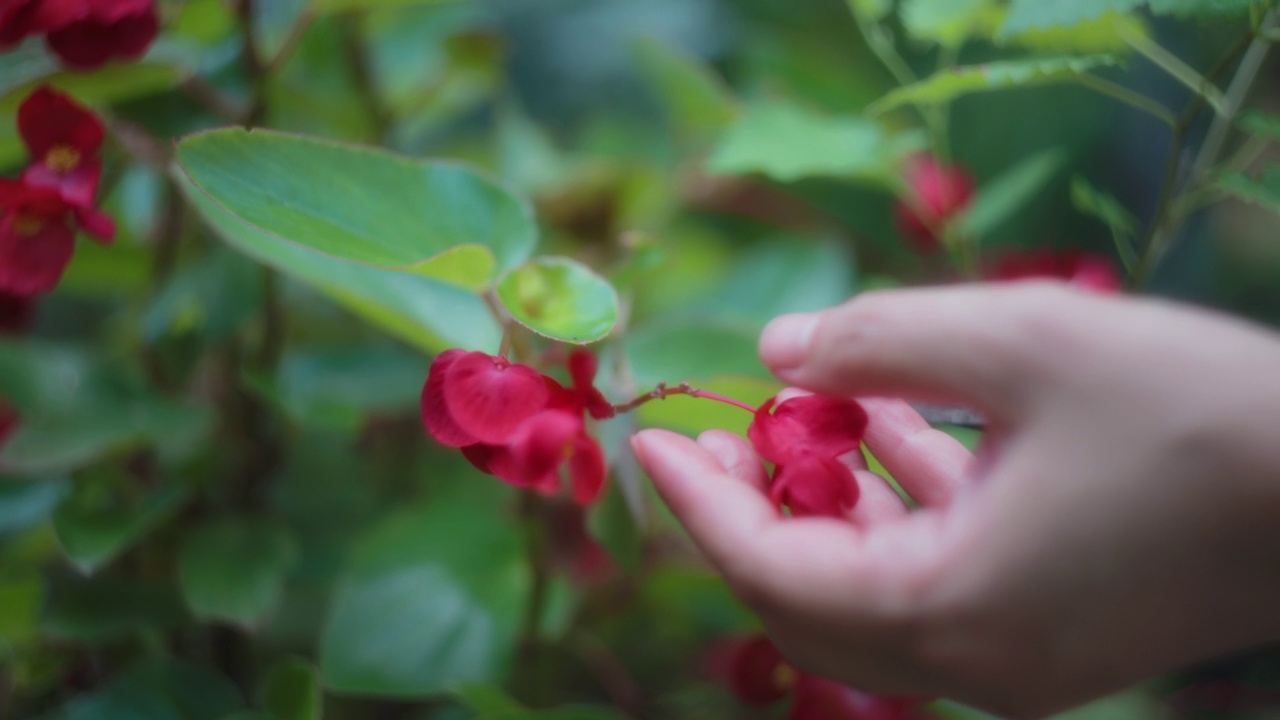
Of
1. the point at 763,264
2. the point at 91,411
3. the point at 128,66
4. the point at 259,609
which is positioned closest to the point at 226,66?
the point at 128,66

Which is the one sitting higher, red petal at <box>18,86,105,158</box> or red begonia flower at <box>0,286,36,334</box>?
red petal at <box>18,86,105,158</box>

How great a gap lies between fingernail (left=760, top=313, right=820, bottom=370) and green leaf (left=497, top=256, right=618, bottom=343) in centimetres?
7

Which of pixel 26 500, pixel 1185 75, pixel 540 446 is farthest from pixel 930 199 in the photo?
pixel 26 500

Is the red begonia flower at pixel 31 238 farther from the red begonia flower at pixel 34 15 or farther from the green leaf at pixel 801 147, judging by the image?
the green leaf at pixel 801 147

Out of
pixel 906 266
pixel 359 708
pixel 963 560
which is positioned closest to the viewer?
pixel 963 560

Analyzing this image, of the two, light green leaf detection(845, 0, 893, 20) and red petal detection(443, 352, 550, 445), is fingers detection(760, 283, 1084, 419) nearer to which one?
red petal detection(443, 352, 550, 445)

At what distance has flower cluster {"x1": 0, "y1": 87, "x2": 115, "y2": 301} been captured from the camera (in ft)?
1.40

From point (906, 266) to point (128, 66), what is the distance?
82cm

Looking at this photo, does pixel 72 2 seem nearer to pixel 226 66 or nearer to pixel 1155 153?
pixel 226 66

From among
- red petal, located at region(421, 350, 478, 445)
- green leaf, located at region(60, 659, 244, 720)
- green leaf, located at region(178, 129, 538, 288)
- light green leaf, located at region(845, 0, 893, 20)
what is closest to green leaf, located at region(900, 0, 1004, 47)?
light green leaf, located at region(845, 0, 893, 20)

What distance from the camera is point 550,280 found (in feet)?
1.45

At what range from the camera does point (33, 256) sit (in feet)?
1.42

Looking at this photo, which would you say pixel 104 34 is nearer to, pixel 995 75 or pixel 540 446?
pixel 540 446

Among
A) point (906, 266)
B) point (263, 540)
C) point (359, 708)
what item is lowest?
point (359, 708)
